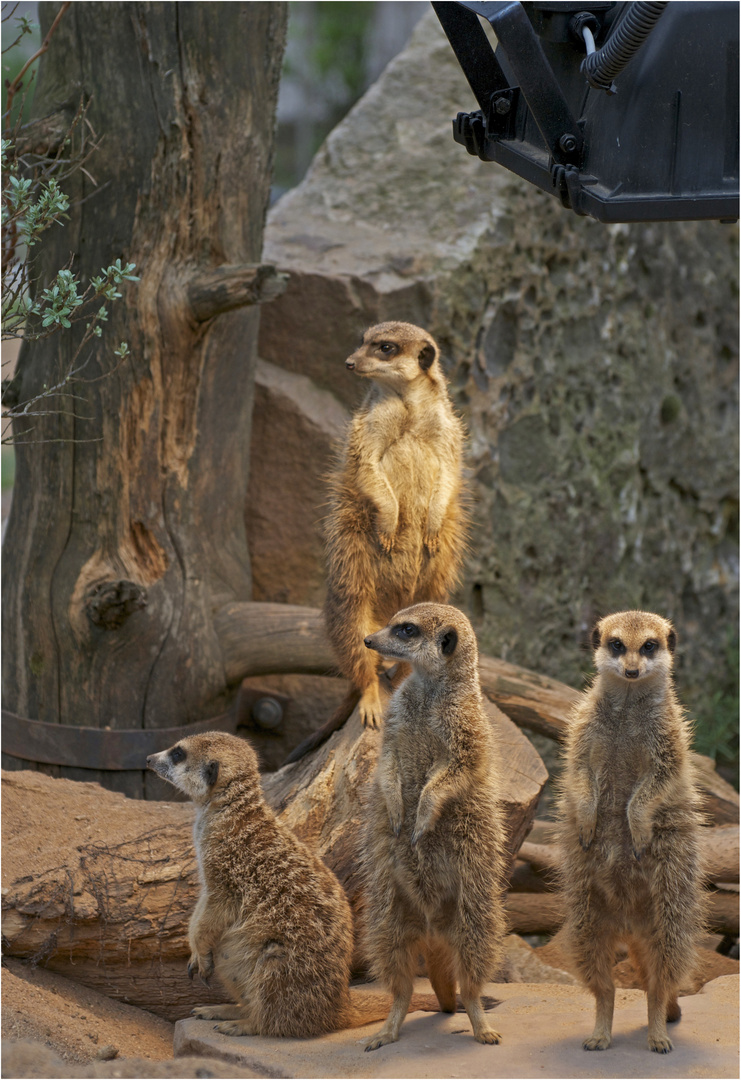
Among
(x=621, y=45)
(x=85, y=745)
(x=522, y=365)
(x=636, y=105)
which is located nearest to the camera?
(x=621, y=45)

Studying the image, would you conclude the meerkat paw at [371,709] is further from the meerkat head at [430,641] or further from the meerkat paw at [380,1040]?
the meerkat paw at [380,1040]

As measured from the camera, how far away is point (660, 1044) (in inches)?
94.0

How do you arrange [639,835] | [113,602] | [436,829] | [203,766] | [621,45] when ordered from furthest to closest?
[113,602] → [203,766] → [436,829] → [639,835] → [621,45]

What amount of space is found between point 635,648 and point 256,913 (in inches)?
44.1

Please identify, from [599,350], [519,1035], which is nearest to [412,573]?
[519,1035]

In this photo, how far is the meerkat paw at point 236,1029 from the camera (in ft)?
8.43

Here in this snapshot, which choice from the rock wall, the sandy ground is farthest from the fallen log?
the rock wall

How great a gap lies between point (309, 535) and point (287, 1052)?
2798mm

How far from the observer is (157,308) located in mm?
3891

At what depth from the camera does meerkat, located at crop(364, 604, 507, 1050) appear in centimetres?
245

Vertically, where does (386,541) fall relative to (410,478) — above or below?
below

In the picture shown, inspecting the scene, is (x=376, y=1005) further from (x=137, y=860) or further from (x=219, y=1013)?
(x=137, y=860)

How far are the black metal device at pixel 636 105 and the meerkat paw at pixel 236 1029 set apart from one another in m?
2.04

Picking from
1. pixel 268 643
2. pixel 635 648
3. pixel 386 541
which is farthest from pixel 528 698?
pixel 635 648
